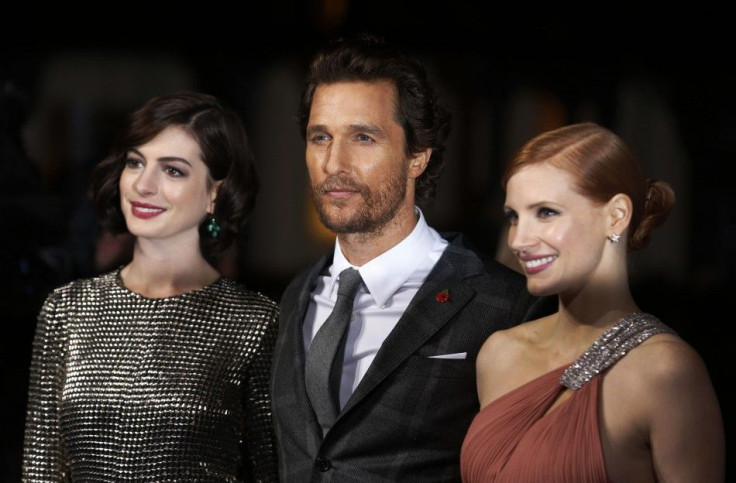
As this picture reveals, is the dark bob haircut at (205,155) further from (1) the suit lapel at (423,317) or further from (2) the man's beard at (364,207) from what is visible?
(1) the suit lapel at (423,317)

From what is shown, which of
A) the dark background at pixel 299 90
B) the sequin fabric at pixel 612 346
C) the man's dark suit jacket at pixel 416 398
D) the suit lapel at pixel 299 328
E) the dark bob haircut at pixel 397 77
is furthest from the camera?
the dark background at pixel 299 90

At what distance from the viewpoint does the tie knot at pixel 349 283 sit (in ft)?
11.3

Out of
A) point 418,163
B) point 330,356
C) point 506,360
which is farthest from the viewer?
point 418,163

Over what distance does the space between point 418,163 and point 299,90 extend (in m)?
0.78

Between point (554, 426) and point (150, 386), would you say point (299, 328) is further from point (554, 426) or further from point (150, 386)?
point (554, 426)

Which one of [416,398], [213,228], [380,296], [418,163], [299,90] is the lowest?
[416,398]

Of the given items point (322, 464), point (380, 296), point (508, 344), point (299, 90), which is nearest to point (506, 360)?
point (508, 344)

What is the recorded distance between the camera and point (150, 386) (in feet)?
11.9

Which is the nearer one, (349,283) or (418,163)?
(349,283)

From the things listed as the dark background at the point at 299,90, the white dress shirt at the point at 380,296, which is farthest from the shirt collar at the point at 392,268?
the dark background at the point at 299,90

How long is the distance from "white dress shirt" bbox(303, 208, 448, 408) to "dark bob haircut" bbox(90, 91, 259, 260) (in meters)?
0.55

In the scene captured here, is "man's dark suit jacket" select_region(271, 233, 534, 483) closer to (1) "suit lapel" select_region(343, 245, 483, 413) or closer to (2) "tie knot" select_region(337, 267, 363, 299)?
(1) "suit lapel" select_region(343, 245, 483, 413)

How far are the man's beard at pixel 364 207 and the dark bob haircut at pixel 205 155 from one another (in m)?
0.51

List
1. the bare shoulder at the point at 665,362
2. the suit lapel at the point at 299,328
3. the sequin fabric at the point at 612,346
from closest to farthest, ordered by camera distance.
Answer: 1. the bare shoulder at the point at 665,362
2. the sequin fabric at the point at 612,346
3. the suit lapel at the point at 299,328
